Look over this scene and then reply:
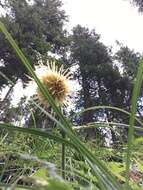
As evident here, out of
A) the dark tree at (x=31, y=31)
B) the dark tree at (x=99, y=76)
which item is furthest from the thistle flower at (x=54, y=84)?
the dark tree at (x=99, y=76)

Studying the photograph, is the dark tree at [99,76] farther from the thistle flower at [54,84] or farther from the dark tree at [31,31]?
the thistle flower at [54,84]

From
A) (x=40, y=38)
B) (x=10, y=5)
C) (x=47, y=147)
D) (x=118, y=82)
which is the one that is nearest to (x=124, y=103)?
(x=118, y=82)

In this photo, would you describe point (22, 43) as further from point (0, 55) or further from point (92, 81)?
point (92, 81)

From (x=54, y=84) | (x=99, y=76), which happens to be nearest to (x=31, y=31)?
(x=99, y=76)

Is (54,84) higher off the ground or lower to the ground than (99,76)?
lower

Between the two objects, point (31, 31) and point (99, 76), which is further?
point (99, 76)

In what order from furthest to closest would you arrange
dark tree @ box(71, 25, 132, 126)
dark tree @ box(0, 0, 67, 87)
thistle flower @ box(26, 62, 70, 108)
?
dark tree @ box(71, 25, 132, 126)
dark tree @ box(0, 0, 67, 87)
thistle flower @ box(26, 62, 70, 108)

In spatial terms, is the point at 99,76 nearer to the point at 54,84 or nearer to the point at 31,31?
the point at 31,31

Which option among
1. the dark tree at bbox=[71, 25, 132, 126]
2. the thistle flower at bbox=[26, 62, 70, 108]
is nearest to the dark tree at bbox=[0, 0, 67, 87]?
the dark tree at bbox=[71, 25, 132, 126]

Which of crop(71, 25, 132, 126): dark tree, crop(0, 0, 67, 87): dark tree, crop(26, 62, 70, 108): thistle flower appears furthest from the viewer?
crop(71, 25, 132, 126): dark tree

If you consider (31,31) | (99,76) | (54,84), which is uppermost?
(31,31)

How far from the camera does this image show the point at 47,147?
969 millimetres

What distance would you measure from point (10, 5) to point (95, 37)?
502 centimetres

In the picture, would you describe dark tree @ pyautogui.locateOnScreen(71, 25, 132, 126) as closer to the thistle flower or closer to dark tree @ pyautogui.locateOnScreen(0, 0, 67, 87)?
dark tree @ pyautogui.locateOnScreen(0, 0, 67, 87)
